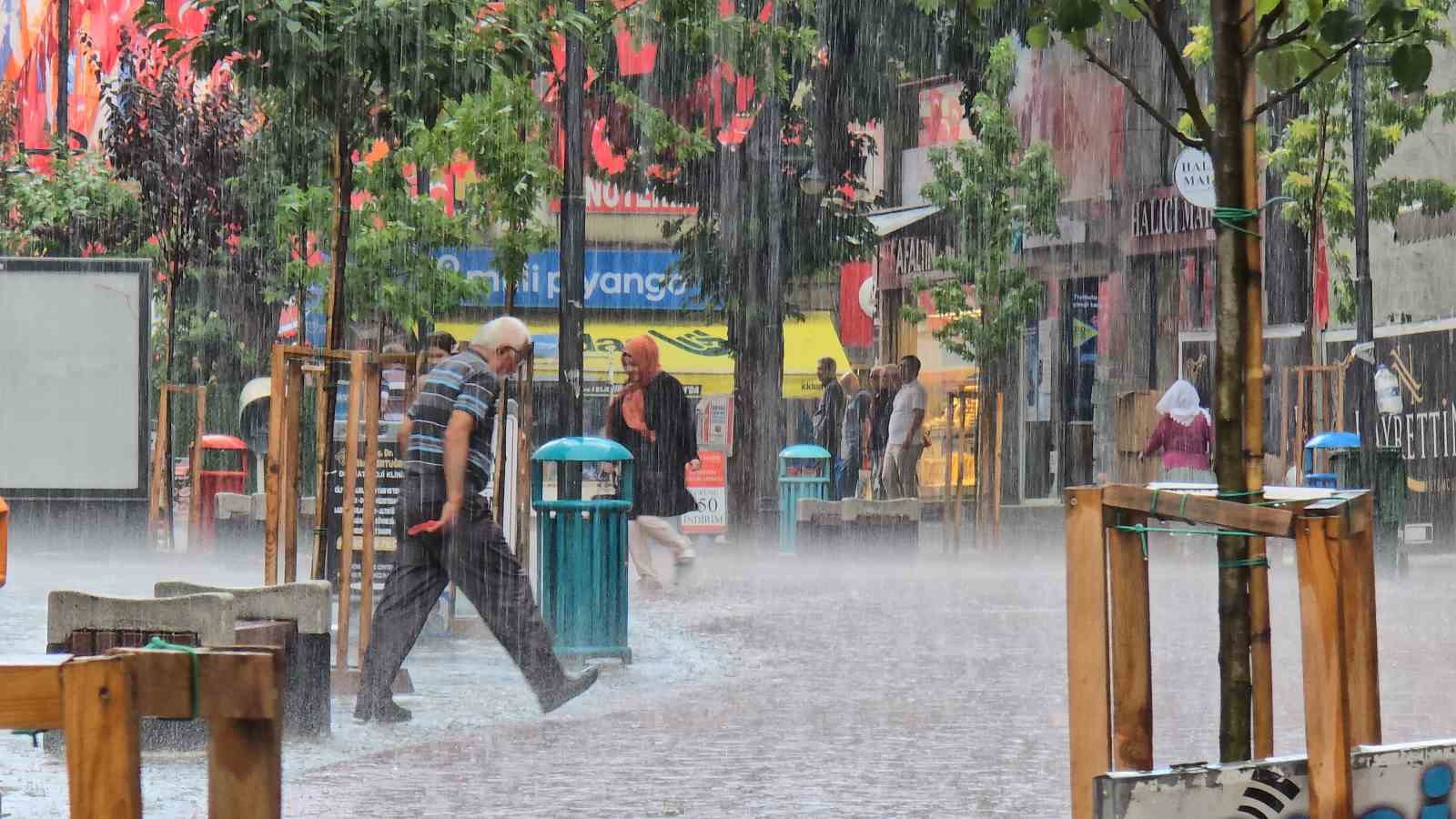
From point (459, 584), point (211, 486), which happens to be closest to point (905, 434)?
point (211, 486)

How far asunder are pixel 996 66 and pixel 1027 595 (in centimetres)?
1178

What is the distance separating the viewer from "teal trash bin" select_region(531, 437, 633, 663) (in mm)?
11719

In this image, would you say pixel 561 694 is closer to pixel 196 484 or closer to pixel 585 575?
pixel 585 575

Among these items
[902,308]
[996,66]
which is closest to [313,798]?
[996,66]

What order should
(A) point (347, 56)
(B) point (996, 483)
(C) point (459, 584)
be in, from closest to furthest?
(C) point (459, 584) → (A) point (347, 56) → (B) point (996, 483)

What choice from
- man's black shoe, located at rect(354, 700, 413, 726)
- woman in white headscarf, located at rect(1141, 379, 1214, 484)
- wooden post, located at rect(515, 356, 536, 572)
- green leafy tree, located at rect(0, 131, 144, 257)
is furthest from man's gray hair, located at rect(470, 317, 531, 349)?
green leafy tree, located at rect(0, 131, 144, 257)

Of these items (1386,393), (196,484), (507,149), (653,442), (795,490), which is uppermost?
(507,149)

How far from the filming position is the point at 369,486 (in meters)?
9.95

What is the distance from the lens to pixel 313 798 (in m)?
7.54

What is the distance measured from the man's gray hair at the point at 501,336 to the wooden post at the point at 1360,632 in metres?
5.76

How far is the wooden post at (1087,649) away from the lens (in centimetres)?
444

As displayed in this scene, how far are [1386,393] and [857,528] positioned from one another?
21.2 feet

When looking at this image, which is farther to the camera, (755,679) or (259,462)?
(259,462)

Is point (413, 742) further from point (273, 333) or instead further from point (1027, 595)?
point (273, 333)
